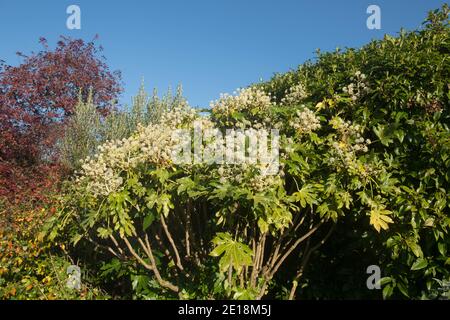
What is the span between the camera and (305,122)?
11.2 ft

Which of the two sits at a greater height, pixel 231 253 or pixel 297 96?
pixel 297 96

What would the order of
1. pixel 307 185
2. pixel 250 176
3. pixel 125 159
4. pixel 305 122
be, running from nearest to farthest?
pixel 250 176 → pixel 307 185 → pixel 305 122 → pixel 125 159

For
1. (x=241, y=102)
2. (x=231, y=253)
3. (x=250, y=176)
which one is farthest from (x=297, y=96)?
(x=231, y=253)

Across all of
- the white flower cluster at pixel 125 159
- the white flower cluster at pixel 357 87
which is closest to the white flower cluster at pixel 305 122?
the white flower cluster at pixel 357 87

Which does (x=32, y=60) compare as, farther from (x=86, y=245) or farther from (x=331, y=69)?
(x=331, y=69)

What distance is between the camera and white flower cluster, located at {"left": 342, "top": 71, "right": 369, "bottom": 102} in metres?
3.63

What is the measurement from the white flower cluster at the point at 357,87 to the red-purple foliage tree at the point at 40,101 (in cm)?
783

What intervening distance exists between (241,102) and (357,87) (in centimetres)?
115

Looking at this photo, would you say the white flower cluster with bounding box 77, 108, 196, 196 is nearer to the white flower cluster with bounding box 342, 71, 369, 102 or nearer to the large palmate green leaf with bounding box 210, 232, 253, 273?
the large palmate green leaf with bounding box 210, 232, 253, 273

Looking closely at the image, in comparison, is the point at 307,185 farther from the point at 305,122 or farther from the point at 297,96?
the point at 297,96

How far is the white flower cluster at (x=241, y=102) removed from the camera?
3967 millimetres

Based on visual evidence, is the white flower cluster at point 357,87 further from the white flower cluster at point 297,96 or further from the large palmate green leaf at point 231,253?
the large palmate green leaf at point 231,253

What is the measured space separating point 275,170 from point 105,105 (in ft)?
38.7

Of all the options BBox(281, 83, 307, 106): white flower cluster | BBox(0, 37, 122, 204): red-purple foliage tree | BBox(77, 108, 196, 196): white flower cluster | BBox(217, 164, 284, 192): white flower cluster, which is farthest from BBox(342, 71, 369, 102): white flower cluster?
BBox(0, 37, 122, 204): red-purple foliage tree
